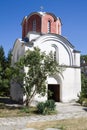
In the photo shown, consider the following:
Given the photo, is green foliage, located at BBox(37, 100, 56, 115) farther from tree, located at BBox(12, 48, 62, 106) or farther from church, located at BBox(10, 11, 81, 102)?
church, located at BBox(10, 11, 81, 102)

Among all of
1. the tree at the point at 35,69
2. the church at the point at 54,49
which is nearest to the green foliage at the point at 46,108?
the tree at the point at 35,69

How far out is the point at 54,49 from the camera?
96.9 ft

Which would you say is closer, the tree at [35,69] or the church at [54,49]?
the tree at [35,69]

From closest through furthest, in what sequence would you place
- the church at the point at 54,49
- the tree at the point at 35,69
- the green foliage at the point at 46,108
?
the green foliage at the point at 46,108
the tree at the point at 35,69
the church at the point at 54,49

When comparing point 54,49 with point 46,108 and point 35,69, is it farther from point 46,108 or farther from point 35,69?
point 46,108

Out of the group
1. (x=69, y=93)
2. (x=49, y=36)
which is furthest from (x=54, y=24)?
(x=69, y=93)

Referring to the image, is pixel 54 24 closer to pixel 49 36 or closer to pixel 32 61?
pixel 49 36

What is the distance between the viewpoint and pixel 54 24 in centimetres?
3081

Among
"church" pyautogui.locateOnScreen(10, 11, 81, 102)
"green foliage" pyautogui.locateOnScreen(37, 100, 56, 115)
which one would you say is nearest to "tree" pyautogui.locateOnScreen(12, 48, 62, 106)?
"green foliage" pyautogui.locateOnScreen(37, 100, 56, 115)

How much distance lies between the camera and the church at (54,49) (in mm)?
28797

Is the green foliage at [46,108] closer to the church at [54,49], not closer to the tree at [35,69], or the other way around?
the tree at [35,69]

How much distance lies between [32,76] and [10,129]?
9660mm

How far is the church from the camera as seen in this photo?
28.8 m

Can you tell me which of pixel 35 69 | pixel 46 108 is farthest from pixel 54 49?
pixel 46 108
